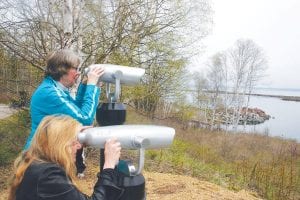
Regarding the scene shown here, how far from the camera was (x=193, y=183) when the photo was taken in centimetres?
544

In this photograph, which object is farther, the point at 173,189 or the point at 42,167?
the point at 173,189

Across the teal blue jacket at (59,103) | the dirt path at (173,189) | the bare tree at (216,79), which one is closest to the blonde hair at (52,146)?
the teal blue jacket at (59,103)

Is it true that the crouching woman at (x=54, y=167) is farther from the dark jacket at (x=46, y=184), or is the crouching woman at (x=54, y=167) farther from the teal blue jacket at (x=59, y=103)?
the teal blue jacket at (x=59, y=103)

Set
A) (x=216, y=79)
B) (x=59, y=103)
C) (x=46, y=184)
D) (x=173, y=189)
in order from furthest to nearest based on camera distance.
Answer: (x=216, y=79)
(x=173, y=189)
(x=59, y=103)
(x=46, y=184)

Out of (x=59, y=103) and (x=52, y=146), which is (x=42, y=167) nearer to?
(x=52, y=146)

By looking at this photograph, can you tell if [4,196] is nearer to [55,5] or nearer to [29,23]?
[29,23]

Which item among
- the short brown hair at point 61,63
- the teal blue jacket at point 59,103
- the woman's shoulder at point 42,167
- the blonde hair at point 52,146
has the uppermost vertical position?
the short brown hair at point 61,63

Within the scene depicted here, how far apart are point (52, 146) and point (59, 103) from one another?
607 mm

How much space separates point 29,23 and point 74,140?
3.91 meters

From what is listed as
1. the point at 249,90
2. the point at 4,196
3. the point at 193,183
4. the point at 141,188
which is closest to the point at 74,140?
the point at 141,188

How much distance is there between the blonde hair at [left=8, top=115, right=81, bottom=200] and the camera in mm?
1836

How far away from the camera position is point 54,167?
5.92ft

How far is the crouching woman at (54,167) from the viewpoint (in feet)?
5.86

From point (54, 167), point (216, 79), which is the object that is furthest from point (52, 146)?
point (216, 79)
